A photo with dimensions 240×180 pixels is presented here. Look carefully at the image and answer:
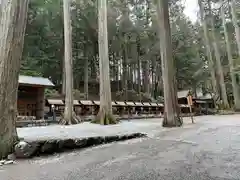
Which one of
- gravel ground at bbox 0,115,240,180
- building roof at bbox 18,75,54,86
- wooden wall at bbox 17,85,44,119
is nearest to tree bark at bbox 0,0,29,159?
gravel ground at bbox 0,115,240,180

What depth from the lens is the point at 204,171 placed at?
2811 millimetres

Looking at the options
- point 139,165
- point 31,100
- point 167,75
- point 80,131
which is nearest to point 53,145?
point 139,165

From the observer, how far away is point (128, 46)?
29391 millimetres

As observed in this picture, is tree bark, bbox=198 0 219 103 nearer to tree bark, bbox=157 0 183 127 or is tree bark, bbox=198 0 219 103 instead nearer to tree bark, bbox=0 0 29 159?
tree bark, bbox=157 0 183 127

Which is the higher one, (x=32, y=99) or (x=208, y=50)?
(x=208, y=50)

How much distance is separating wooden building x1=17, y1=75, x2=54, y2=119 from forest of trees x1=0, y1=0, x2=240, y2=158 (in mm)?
1742

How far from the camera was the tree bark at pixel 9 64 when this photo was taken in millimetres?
4133

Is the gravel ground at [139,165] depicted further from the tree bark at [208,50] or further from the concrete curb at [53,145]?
the tree bark at [208,50]

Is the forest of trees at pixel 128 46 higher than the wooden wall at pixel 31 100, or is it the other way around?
the forest of trees at pixel 128 46

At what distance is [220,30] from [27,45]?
2092 centimetres

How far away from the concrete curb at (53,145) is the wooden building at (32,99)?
11715 millimetres

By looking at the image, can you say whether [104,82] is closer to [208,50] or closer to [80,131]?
[80,131]

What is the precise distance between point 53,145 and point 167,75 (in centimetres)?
620

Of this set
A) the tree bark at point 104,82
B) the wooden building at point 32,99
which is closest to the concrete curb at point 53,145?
the tree bark at point 104,82
